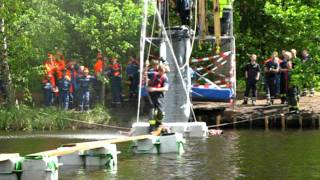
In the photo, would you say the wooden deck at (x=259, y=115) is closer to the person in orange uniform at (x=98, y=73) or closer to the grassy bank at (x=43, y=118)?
the grassy bank at (x=43, y=118)

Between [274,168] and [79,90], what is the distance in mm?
13591


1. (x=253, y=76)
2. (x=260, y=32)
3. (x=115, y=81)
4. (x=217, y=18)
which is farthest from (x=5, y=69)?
(x=260, y=32)

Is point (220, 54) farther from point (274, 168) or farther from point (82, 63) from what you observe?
point (274, 168)

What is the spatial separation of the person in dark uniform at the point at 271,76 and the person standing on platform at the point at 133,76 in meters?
4.76

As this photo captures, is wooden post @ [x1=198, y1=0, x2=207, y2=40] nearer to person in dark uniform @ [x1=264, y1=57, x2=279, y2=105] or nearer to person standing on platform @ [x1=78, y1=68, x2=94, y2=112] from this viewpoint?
person in dark uniform @ [x1=264, y1=57, x2=279, y2=105]

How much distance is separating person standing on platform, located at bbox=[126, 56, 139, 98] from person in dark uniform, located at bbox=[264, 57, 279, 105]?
4.76 metres

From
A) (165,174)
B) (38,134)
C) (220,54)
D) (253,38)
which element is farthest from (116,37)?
(165,174)

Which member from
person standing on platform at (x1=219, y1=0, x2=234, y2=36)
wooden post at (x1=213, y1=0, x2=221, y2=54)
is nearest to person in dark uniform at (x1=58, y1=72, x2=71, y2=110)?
wooden post at (x1=213, y1=0, x2=221, y2=54)

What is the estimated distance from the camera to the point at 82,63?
99.4ft

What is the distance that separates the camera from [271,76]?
984 inches

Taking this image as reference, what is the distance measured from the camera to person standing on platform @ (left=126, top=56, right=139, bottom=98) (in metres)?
27.1

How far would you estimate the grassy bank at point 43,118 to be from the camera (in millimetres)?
24188

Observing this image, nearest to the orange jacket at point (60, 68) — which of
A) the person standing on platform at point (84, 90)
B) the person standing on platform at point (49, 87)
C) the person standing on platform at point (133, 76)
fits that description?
the person standing on platform at point (49, 87)

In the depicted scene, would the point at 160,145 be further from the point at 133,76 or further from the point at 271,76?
the point at 133,76
